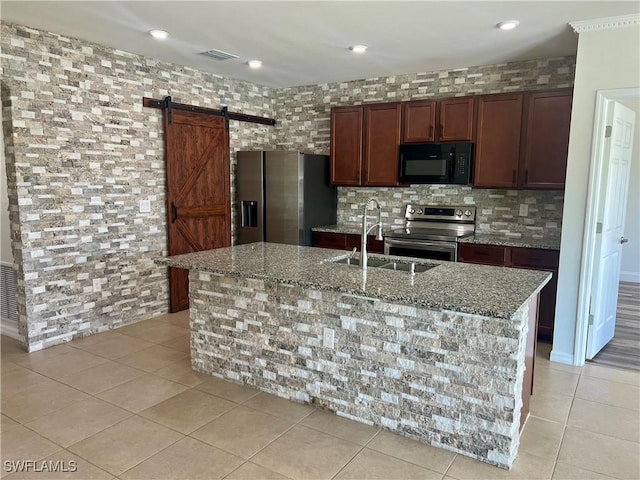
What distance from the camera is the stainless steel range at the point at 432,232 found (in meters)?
4.36

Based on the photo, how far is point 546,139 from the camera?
4055 millimetres

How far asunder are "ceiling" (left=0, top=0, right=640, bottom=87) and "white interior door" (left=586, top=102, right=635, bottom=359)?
2.76 feet

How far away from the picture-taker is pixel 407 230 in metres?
4.92

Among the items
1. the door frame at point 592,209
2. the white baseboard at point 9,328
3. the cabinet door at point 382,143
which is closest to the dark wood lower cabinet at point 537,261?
the door frame at point 592,209

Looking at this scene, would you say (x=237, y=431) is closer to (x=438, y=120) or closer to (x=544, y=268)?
(x=544, y=268)

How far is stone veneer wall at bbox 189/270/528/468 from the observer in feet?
7.36

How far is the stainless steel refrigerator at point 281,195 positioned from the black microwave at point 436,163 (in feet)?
3.40

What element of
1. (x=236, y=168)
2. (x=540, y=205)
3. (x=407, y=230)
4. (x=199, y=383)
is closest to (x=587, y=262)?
(x=540, y=205)

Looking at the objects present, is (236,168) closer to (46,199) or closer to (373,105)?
(373,105)

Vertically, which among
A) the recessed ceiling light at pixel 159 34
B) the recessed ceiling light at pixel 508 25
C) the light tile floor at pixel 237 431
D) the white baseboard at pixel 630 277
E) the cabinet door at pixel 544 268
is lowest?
the light tile floor at pixel 237 431

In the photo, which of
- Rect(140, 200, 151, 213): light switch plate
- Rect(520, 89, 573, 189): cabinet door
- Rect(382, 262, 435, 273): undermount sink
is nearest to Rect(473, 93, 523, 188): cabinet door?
Rect(520, 89, 573, 189): cabinet door

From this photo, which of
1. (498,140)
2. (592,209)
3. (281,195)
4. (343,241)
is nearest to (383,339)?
(592,209)

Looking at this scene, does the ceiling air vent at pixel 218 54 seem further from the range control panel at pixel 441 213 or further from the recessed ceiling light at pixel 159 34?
the range control panel at pixel 441 213

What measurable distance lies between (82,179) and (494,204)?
3974 millimetres
